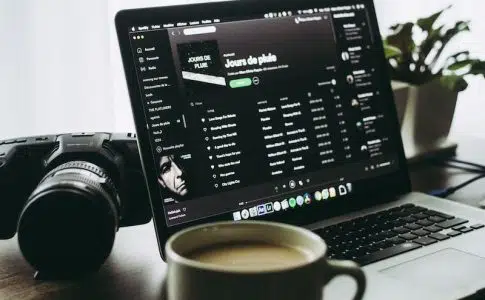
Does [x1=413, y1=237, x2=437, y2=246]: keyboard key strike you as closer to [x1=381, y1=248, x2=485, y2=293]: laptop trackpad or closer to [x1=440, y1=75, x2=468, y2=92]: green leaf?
[x1=381, y1=248, x2=485, y2=293]: laptop trackpad

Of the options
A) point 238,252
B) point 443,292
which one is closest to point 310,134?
point 443,292

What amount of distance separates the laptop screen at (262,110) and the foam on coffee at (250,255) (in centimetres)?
26

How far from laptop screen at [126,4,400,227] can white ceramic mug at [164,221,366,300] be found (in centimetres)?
26

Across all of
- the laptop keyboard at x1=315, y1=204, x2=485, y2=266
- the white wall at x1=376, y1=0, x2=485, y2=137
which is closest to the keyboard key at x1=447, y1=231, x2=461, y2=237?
the laptop keyboard at x1=315, y1=204, x2=485, y2=266

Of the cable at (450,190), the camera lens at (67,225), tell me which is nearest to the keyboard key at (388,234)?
the cable at (450,190)

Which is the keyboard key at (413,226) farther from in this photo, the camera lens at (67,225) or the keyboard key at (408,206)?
the camera lens at (67,225)

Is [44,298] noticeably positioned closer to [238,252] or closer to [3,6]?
[238,252]

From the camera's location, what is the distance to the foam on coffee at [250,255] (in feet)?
1.44

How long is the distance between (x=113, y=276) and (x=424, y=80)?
0.60 metres

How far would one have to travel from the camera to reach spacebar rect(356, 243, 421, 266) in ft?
2.20

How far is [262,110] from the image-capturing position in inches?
30.9

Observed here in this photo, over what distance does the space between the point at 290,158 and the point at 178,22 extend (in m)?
0.20

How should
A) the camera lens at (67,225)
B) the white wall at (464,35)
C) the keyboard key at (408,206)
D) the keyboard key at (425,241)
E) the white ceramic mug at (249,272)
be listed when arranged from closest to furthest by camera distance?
1. the white ceramic mug at (249,272)
2. the camera lens at (67,225)
3. the keyboard key at (425,241)
4. the keyboard key at (408,206)
5. the white wall at (464,35)

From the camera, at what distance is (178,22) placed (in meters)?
0.75
